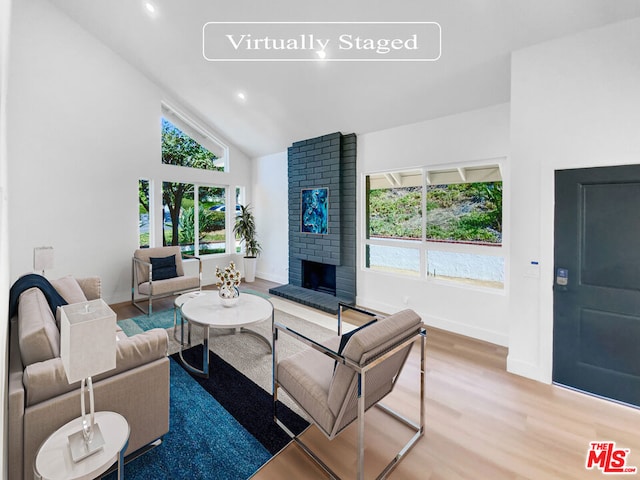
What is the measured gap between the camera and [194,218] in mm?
5840

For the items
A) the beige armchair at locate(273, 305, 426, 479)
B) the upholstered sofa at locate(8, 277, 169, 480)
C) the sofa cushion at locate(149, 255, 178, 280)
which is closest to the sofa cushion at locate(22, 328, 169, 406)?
the upholstered sofa at locate(8, 277, 169, 480)

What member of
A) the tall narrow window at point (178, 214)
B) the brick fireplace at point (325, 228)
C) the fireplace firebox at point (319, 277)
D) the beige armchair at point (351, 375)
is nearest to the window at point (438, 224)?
the brick fireplace at point (325, 228)

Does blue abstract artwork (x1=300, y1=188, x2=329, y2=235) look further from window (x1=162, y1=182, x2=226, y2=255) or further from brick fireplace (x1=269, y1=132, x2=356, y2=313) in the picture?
window (x1=162, y1=182, x2=226, y2=255)

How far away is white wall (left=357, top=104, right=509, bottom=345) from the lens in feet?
11.0

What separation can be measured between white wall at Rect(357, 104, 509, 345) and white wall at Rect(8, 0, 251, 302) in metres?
3.71

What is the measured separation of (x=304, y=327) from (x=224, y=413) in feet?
5.71

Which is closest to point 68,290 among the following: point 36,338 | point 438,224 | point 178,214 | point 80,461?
point 36,338

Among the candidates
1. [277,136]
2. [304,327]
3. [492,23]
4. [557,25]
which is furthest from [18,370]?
[277,136]

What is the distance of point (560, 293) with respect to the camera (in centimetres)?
254

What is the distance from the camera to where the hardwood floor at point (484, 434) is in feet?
5.62

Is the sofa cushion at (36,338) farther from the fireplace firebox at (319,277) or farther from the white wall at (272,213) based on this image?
the white wall at (272,213)

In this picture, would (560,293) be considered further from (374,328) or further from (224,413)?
(224,413)

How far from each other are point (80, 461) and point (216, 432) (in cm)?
89

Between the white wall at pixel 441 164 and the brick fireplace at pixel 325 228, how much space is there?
0.56ft
